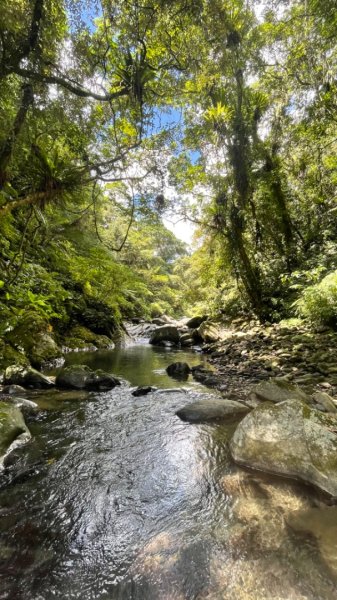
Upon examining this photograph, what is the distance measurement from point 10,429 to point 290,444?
10.6 feet

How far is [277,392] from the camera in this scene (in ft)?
14.2

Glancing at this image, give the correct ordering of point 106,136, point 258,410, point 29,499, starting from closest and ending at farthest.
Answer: point 29,499, point 258,410, point 106,136

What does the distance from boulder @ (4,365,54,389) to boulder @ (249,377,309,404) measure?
14.0 ft

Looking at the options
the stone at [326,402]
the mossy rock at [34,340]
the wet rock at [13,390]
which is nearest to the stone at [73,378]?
the wet rock at [13,390]

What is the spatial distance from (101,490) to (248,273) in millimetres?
10227

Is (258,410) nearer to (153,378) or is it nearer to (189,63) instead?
(153,378)

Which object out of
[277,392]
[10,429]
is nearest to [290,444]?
[277,392]

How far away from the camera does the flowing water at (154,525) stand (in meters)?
1.64

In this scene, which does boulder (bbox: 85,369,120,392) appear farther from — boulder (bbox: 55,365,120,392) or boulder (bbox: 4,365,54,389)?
boulder (bbox: 4,365,54,389)

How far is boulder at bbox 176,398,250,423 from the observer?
13.7ft

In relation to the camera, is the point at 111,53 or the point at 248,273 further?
the point at 248,273

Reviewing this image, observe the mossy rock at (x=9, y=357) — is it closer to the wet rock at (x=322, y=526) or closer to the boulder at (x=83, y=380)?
the boulder at (x=83, y=380)

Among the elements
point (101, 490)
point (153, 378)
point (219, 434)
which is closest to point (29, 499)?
point (101, 490)

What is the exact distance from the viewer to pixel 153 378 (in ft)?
22.6
